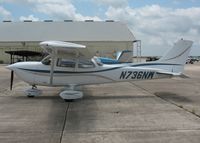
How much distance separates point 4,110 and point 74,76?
10.2ft

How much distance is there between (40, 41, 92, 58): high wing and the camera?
345 inches

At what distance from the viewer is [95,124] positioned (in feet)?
20.9

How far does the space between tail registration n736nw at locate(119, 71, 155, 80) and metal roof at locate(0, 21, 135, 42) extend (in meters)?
41.5

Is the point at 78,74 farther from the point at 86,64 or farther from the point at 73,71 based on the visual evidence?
the point at 86,64

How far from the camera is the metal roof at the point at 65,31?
52719 millimetres

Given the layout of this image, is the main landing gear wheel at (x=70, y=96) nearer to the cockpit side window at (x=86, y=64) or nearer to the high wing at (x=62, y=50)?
the high wing at (x=62, y=50)

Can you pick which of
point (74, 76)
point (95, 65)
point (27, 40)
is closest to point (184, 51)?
point (95, 65)

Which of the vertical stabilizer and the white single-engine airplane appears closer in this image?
the white single-engine airplane

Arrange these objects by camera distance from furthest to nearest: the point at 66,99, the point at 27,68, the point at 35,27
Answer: the point at 35,27 → the point at 27,68 → the point at 66,99

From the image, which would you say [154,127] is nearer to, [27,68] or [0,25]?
[27,68]

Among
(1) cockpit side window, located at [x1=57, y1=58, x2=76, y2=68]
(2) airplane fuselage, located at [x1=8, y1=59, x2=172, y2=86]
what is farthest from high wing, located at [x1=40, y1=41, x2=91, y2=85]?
(2) airplane fuselage, located at [x1=8, y1=59, x2=172, y2=86]

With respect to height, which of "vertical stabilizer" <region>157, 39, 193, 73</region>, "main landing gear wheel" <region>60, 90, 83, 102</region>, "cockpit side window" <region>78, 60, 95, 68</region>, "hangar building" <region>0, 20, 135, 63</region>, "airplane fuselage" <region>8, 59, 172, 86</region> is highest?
"hangar building" <region>0, 20, 135, 63</region>

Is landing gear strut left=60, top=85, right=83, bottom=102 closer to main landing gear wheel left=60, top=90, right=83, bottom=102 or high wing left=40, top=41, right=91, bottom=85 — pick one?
main landing gear wheel left=60, top=90, right=83, bottom=102

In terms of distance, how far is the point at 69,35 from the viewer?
53.1 m
